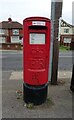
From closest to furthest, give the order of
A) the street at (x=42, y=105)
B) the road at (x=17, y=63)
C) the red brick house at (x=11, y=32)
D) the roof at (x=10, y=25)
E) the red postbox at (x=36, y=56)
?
1. the street at (x=42, y=105)
2. the red postbox at (x=36, y=56)
3. the road at (x=17, y=63)
4. the red brick house at (x=11, y=32)
5. the roof at (x=10, y=25)

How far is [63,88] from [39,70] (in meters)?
1.68

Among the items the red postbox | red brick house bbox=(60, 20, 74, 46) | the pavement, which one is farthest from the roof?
the red postbox

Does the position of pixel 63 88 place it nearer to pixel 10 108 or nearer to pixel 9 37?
pixel 10 108

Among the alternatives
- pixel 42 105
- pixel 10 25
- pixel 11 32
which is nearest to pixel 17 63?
pixel 42 105

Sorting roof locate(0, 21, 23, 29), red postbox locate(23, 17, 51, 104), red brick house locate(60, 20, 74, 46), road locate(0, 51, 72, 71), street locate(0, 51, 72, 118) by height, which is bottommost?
street locate(0, 51, 72, 118)

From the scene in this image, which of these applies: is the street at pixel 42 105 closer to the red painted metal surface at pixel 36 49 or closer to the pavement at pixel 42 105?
the pavement at pixel 42 105

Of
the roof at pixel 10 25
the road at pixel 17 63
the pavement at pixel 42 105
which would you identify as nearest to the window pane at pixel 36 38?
the pavement at pixel 42 105

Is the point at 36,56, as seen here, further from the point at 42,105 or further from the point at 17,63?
the point at 17,63

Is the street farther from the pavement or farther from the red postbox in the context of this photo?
the red postbox

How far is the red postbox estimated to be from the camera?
4930 mm

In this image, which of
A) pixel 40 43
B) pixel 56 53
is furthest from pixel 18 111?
pixel 56 53

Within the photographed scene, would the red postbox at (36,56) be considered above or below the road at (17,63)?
above

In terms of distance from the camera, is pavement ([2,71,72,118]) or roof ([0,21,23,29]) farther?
roof ([0,21,23,29])

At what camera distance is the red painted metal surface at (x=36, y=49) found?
4949 millimetres
